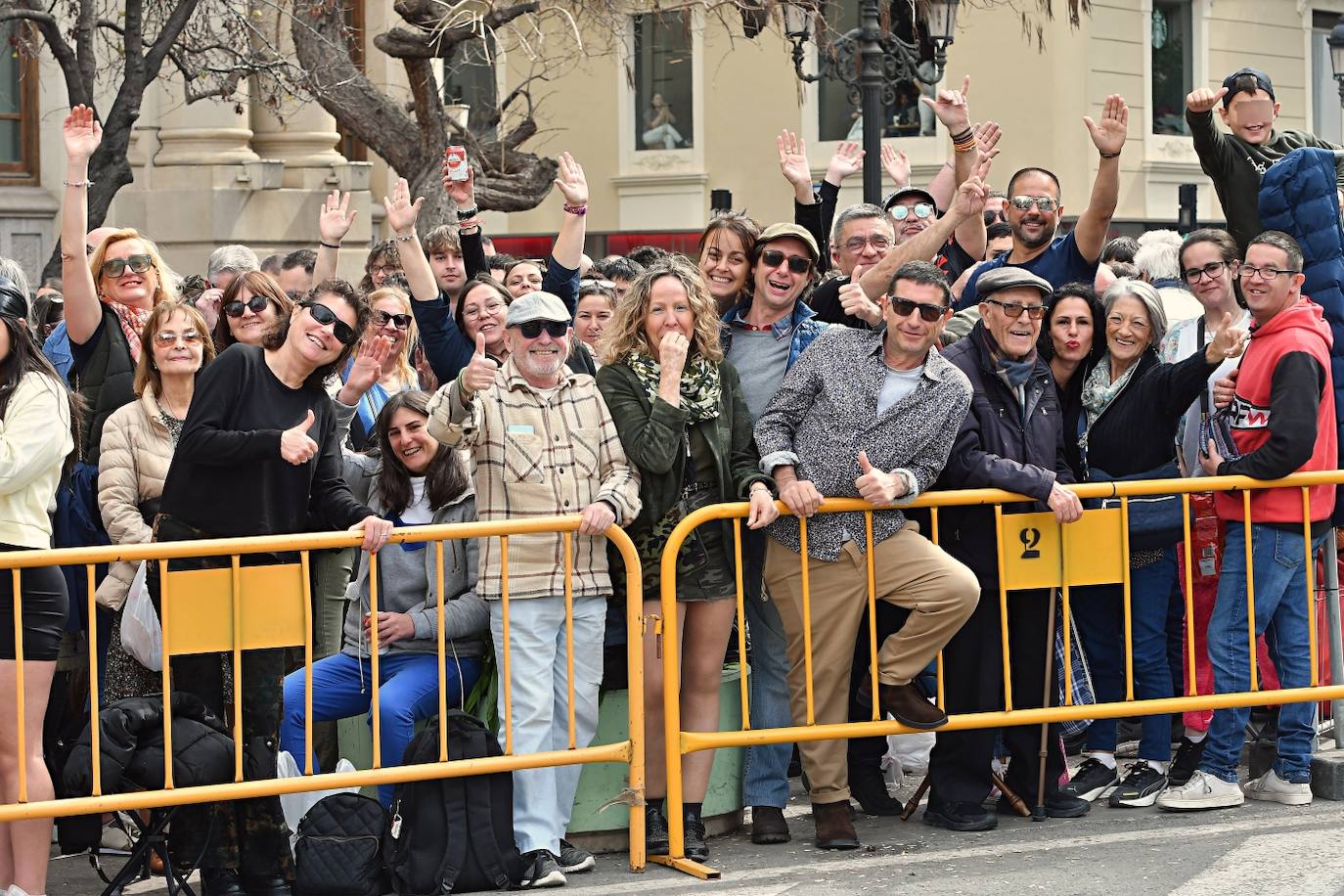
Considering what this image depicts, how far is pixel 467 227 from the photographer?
8.74m

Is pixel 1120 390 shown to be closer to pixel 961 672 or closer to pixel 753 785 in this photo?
pixel 961 672

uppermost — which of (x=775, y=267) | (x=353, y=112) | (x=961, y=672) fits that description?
(x=353, y=112)

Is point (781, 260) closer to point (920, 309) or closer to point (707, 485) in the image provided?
point (920, 309)

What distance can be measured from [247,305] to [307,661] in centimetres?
180

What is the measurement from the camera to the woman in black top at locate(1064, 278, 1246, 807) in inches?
293

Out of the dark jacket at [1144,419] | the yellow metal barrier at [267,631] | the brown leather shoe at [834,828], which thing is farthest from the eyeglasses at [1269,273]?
the yellow metal barrier at [267,631]

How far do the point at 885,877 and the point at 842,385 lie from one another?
1.70m

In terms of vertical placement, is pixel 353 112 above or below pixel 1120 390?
above

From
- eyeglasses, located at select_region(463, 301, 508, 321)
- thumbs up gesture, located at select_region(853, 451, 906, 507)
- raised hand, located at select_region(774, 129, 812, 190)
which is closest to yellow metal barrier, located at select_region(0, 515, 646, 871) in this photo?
thumbs up gesture, located at select_region(853, 451, 906, 507)

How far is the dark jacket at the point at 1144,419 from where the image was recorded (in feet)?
24.2

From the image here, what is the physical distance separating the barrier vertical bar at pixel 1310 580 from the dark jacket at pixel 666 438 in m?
2.07

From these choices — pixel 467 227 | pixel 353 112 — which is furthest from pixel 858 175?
pixel 467 227

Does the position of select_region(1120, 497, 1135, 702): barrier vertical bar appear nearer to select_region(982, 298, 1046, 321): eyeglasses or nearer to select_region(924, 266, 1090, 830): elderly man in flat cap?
select_region(924, 266, 1090, 830): elderly man in flat cap

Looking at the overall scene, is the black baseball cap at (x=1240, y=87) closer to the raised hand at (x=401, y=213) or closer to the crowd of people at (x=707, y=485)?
the crowd of people at (x=707, y=485)
